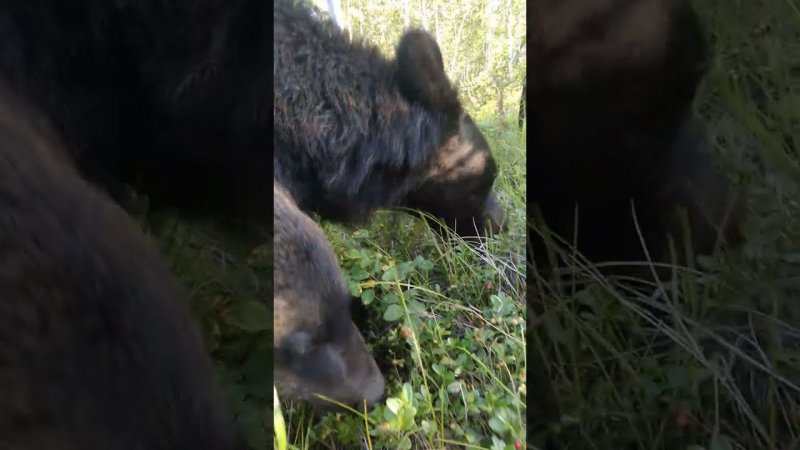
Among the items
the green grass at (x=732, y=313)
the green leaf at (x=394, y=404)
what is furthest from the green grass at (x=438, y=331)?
the green grass at (x=732, y=313)

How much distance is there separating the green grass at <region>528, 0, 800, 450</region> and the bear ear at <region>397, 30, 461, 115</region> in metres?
0.46

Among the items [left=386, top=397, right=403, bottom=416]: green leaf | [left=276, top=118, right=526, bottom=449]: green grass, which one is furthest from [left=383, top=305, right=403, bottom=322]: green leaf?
[left=386, top=397, right=403, bottom=416]: green leaf

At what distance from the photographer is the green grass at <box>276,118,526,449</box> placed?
4.27ft

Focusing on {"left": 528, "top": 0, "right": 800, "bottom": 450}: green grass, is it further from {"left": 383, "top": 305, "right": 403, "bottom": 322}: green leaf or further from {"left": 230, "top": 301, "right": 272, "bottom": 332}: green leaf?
{"left": 230, "top": 301, "right": 272, "bottom": 332}: green leaf

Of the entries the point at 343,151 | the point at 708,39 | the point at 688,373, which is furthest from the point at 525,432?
the point at 708,39

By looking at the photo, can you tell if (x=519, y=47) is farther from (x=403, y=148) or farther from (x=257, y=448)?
(x=257, y=448)

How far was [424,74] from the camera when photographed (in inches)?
52.9

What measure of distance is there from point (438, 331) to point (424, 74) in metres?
0.51

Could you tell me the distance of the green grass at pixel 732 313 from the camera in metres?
1.11

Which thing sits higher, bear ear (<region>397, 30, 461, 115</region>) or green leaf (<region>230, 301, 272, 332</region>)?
bear ear (<region>397, 30, 461, 115</region>)

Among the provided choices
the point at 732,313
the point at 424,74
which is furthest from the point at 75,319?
the point at 732,313

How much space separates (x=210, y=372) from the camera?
4.19 ft

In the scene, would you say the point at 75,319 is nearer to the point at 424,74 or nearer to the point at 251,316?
the point at 251,316

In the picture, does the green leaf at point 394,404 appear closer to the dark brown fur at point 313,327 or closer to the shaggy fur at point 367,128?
the dark brown fur at point 313,327
